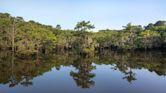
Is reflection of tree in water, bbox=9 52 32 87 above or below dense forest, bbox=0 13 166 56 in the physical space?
below

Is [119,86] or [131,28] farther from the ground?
[131,28]

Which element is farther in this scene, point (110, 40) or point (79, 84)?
point (110, 40)

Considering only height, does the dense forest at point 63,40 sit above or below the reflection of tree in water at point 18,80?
above

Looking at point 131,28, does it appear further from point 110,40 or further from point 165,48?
point 110,40

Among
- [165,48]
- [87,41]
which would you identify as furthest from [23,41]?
[165,48]

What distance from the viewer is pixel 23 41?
5753cm

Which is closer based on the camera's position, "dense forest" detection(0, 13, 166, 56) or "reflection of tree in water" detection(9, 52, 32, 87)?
"reflection of tree in water" detection(9, 52, 32, 87)

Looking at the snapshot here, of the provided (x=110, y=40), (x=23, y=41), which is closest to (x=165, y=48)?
(x=110, y=40)

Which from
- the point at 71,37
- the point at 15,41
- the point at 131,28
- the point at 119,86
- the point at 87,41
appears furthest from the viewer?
the point at 71,37

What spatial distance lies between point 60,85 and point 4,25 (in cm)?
4613

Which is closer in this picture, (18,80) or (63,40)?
(18,80)

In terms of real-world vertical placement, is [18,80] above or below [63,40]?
below

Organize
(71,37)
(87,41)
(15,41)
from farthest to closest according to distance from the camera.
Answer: (71,37), (87,41), (15,41)

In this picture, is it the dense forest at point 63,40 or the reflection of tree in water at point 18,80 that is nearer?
the reflection of tree in water at point 18,80
